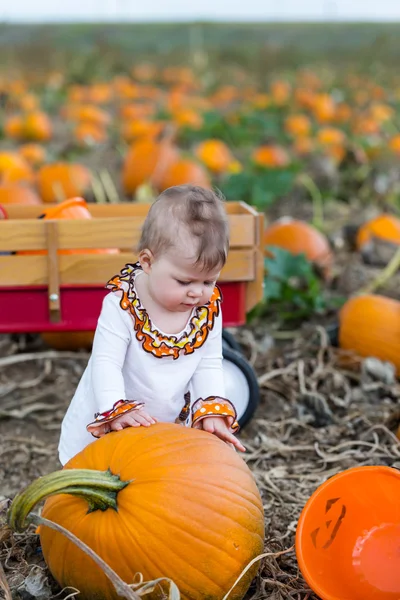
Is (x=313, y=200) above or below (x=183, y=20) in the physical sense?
below

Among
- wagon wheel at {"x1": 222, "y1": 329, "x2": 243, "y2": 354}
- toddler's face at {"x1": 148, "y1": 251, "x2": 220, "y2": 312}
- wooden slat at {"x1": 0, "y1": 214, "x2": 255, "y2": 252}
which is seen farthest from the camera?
wagon wheel at {"x1": 222, "y1": 329, "x2": 243, "y2": 354}

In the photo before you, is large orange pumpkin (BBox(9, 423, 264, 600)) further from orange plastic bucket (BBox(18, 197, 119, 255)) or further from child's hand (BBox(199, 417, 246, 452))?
orange plastic bucket (BBox(18, 197, 119, 255))

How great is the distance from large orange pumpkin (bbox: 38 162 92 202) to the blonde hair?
3775 mm

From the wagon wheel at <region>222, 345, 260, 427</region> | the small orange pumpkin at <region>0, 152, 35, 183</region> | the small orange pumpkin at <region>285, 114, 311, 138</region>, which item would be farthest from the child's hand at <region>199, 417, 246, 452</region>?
the small orange pumpkin at <region>285, 114, 311, 138</region>

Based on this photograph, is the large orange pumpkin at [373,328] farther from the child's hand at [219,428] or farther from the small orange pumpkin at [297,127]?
the small orange pumpkin at [297,127]

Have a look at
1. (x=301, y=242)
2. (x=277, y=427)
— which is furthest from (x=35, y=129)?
(x=277, y=427)

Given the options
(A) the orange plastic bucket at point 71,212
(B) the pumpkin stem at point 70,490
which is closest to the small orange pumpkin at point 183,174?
(A) the orange plastic bucket at point 71,212

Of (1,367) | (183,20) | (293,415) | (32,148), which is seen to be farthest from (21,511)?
(183,20)

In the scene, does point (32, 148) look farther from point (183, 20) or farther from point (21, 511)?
point (183, 20)

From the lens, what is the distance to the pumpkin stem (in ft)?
6.50

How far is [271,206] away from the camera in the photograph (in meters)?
6.85

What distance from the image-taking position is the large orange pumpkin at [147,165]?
6672mm

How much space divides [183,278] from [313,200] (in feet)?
15.9

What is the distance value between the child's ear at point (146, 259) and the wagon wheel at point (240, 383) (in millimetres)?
869
